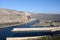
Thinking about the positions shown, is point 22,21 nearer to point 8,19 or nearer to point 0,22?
point 8,19

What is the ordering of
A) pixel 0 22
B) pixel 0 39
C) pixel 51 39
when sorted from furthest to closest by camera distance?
pixel 0 22
pixel 0 39
pixel 51 39

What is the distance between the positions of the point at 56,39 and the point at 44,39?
1.15m

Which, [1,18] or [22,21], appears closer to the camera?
[1,18]

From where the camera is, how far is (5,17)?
39.8 metres

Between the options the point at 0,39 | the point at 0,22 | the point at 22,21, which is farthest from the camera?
the point at 22,21

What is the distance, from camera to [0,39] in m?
18.4

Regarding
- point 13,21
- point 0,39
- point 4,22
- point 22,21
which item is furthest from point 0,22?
point 0,39

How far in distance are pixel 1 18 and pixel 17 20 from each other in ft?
15.7

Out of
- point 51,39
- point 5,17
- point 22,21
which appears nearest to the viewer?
point 51,39

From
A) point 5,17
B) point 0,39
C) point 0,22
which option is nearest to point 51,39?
point 0,39

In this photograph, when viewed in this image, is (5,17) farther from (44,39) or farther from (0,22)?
(44,39)

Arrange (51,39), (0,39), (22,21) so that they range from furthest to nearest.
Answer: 1. (22,21)
2. (0,39)
3. (51,39)

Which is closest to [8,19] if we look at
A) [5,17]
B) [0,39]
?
[5,17]

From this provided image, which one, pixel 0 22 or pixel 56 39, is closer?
pixel 56 39
